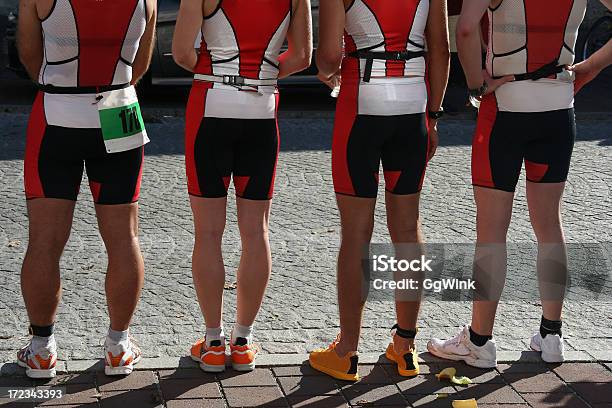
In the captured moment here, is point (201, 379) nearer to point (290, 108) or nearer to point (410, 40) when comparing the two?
point (410, 40)

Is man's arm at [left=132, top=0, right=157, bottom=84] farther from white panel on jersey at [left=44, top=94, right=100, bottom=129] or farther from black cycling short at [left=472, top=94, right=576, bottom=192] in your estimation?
black cycling short at [left=472, top=94, right=576, bottom=192]

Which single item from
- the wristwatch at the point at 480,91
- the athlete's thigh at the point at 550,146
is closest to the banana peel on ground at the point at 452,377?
the athlete's thigh at the point at 550,146

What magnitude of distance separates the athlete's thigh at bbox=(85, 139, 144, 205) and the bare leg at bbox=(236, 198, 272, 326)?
54 centimetres

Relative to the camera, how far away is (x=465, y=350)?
228 inches

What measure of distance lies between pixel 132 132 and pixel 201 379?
123 centimetres

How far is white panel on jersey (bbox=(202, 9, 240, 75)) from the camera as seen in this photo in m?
5.19

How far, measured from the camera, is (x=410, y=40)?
17.5 ft

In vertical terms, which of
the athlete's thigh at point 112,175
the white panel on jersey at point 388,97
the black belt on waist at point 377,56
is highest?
the black belt on waist at point 377,56

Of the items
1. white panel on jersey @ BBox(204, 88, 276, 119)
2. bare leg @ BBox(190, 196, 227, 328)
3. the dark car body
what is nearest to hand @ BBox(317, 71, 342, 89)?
white panel on jersey @ BBox(204, 88, 276, 119)

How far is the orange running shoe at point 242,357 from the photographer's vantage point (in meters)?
5.56

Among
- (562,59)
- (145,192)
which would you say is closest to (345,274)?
(562,59)

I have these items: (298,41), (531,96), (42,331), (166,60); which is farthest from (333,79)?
(166,60)

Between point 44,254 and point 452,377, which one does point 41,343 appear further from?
point 452,377

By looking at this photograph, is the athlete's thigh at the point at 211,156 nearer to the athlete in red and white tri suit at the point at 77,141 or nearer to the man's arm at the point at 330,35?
the athlete in red and white tri suit at the point at 77,141
